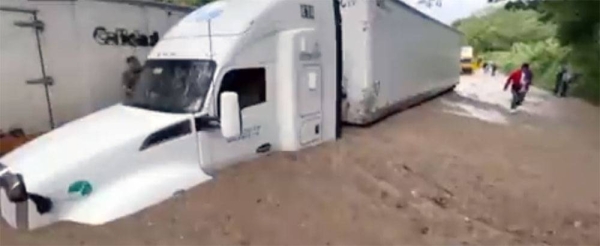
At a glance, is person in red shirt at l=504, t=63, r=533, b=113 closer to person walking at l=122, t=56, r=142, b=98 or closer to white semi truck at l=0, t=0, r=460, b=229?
white semi truck at l=0, t=0, r=460, b=229

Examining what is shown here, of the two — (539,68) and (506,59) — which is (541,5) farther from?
(506,59)

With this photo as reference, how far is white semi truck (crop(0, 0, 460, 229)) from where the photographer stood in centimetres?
493

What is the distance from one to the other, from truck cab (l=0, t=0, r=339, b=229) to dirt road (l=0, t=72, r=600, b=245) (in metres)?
0.18

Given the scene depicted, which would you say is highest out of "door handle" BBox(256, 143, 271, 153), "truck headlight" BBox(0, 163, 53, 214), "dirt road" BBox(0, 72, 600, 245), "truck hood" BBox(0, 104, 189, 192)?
"truck hood" BBox(0, 104, 189, 192)

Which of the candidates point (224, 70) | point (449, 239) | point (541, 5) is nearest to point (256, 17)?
point (224, 70)

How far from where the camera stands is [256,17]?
7004mm

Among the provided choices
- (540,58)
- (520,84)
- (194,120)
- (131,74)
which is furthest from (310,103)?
(540,58)

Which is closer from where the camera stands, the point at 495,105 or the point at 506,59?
the point at 495,105

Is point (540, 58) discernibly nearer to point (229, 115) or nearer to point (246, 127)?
point (246, 127)

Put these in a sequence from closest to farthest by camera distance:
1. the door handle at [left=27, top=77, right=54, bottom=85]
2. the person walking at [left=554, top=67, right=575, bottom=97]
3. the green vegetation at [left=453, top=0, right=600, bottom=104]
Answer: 1. the door handle at [left=27, top=77, right=54, bottom=85]
2. the green vegetation at [left=453, top=0, right=600, bottom=104]
3. the person walking at [left=554, top=67, right=575, bottom=97]

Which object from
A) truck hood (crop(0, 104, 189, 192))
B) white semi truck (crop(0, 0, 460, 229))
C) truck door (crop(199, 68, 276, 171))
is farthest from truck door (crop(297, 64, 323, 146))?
truck hood (crop(0, 104, 189, 192))

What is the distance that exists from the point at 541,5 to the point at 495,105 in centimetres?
608

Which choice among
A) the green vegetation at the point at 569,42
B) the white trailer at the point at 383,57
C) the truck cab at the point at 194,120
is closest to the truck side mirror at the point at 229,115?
the truck cab at the point at 194,120

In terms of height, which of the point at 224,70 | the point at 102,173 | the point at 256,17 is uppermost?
the point at 256,17
